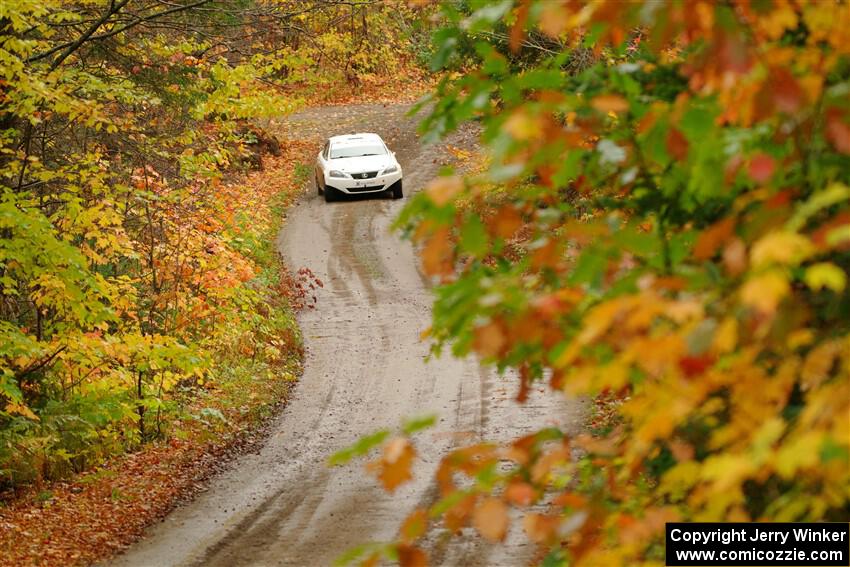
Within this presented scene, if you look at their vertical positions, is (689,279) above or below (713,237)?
below

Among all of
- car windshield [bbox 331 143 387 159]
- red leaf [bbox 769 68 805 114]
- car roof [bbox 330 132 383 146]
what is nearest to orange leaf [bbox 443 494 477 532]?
red leaf [bbox 769 68 805 114]

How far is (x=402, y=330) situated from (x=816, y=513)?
1609 centimetres

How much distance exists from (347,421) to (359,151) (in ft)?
50.5

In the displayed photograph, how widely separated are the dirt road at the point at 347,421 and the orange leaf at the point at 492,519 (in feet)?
2.57

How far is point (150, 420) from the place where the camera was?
13234 millimetres

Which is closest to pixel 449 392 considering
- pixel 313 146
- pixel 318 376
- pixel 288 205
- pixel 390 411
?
pixel 390 411

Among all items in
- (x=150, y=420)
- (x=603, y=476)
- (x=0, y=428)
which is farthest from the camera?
(x=150, y=420)

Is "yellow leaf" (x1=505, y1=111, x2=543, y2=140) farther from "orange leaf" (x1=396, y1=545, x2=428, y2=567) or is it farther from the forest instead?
"orange leaf" (x1=396, y1=545, x2=428, y2=567)

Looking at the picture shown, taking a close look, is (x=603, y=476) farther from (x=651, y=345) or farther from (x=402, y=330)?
(x=402, y=330)

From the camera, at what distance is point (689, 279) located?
2.49 m

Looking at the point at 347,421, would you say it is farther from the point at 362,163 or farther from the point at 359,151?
the point at 359,151

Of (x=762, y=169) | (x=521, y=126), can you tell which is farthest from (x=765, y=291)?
(x=521, y=126)

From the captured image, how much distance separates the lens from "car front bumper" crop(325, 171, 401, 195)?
27.4m

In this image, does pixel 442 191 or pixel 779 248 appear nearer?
pixel 779 248
